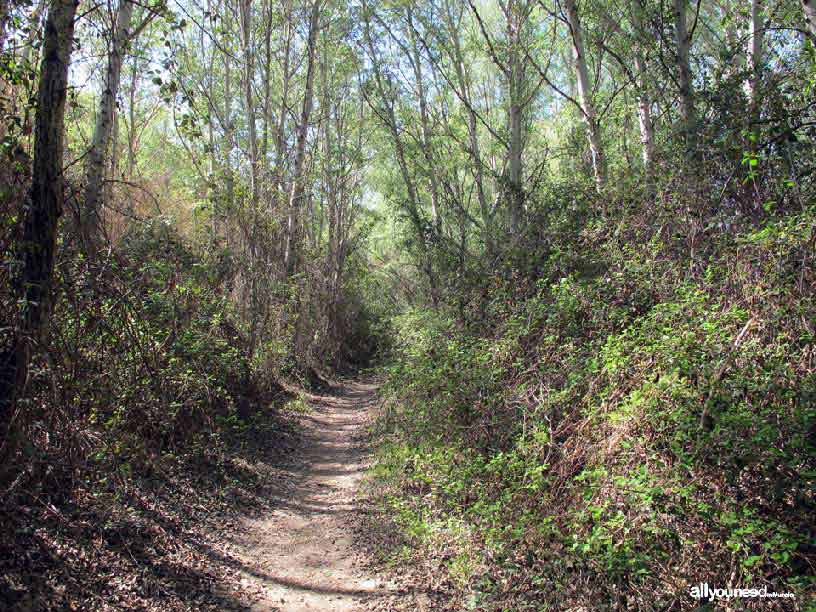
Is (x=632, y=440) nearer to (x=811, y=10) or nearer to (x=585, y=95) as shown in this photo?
(x=811, y=10)

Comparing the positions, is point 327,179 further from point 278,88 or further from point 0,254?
point 0,254

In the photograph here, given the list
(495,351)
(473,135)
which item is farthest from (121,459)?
(473,135)

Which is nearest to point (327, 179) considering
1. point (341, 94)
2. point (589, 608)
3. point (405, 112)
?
point (341, 94)

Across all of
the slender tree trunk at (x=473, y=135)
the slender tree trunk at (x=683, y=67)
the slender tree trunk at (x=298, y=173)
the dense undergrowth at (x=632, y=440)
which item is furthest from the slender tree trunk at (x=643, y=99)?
the slender tree trunk at (x=298, y=173)

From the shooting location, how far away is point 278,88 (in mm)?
19328

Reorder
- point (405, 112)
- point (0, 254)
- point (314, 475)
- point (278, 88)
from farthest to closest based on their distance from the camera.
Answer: point (278, 88), point (405, 112), point (314, 475), point (0, 254)

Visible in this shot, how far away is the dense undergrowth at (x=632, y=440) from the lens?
3.60 metres

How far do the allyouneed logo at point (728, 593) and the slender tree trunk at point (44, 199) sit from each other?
4.35m

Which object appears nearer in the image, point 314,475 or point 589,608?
point 589,608

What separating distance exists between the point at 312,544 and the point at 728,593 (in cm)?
389

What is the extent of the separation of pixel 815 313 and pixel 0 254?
238 inches

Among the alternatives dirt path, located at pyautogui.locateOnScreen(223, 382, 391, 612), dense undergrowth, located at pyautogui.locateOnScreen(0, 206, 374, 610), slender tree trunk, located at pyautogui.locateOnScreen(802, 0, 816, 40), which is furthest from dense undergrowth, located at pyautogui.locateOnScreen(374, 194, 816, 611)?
dense undergrowth, located at pyautogui.locateOnScreen(0, 206, 374, 610)

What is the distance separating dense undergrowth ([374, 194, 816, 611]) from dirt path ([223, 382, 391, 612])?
1.93ft

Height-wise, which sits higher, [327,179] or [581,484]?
[327,179]
